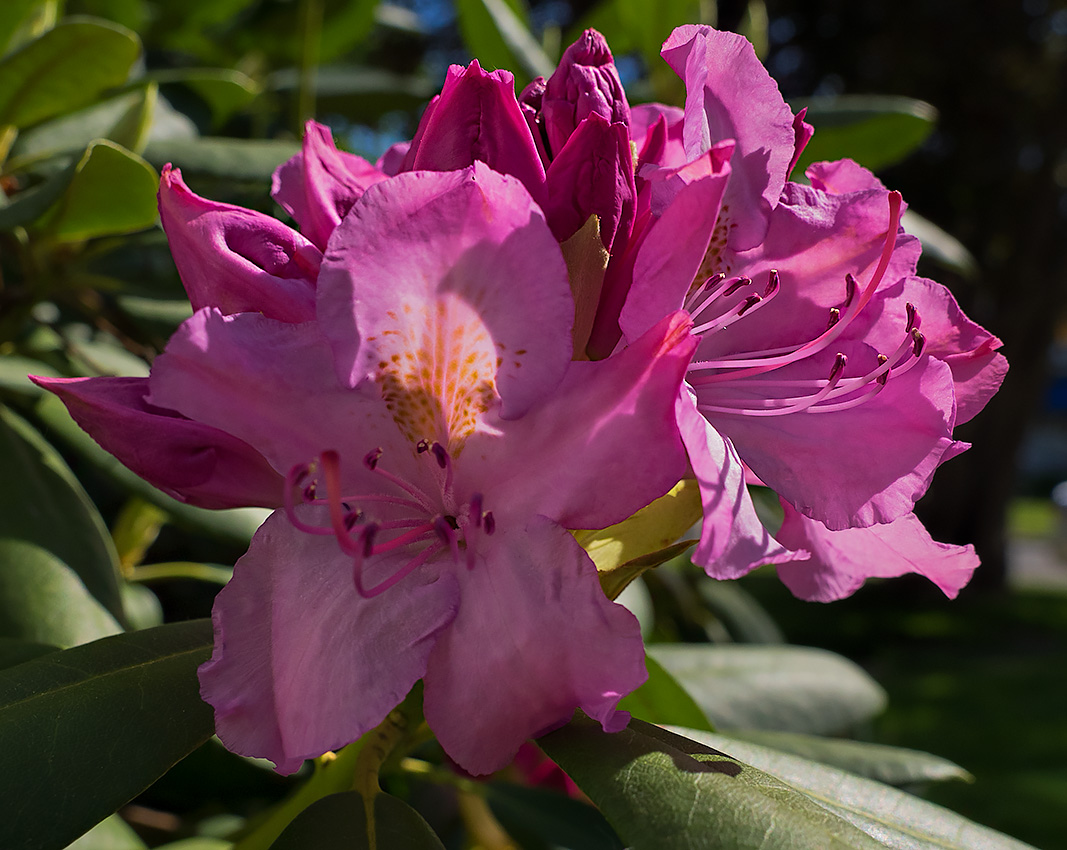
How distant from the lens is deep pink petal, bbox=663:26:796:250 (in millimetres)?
768

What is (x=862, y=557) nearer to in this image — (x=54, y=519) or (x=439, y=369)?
(x=439, y=369)

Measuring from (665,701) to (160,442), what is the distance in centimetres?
57

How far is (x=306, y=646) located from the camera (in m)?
0.62

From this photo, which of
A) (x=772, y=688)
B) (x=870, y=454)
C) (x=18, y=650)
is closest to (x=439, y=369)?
(x=870, y=454)

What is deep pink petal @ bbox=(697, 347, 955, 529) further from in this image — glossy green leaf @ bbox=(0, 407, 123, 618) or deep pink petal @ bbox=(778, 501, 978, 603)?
glossy green leaf @ bbox=(0, 407, 123, 618)

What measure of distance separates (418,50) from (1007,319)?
174 inches

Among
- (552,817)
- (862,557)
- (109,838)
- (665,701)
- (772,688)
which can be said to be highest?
(862,557)

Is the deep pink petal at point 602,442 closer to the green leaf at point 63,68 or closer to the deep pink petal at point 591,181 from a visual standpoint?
the deep pink petal at point 591,181

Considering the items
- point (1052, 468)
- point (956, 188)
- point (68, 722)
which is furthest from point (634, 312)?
point (1052, 468)

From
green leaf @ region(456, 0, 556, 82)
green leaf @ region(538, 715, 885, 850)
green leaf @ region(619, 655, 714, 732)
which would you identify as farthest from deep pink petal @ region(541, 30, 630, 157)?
green leaf @ region(456, 0, 556, 82)

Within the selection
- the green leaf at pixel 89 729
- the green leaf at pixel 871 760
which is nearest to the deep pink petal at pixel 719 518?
the green leaf at pixel 89 729

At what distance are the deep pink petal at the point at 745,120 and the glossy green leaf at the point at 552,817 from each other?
68 cm

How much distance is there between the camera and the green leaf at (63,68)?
1211 millimetres

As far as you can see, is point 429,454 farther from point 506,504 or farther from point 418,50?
point 418,50
